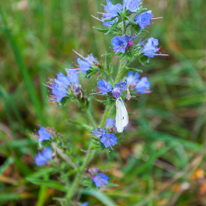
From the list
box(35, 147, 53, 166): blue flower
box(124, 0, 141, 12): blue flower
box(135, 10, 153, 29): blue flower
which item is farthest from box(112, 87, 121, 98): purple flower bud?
box(35, 147, 53, 166): blue flower

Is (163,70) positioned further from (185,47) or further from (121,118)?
(121,118)

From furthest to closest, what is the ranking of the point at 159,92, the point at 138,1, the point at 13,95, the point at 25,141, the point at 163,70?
the point at 163,70, the point at 159,92, the point at 13,95, the point at 25,141, the point at 138,1

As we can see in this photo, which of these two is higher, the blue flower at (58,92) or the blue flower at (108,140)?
the blue flower at (58,92)

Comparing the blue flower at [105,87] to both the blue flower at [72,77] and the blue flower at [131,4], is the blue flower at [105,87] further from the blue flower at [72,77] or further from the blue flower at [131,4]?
the blue flower at [131,4]

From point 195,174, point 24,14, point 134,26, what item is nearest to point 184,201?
point 195,174

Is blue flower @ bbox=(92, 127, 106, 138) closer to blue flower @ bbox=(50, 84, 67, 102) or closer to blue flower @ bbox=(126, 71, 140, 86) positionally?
blue flower @ bbox=(50, 84, 67, 102)

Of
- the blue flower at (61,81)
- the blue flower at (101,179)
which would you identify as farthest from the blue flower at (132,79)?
the blue flower at (101,179)

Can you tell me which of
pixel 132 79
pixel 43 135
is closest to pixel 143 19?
pixel 132 79
